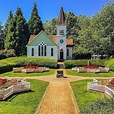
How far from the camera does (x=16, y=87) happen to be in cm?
1833

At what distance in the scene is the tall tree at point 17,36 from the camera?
67.0m

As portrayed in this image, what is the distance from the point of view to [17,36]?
221ft

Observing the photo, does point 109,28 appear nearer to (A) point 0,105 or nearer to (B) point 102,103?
(A) point 0,105

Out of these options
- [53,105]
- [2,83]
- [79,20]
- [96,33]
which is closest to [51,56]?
[96,33]

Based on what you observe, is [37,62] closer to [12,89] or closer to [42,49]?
[42,49]

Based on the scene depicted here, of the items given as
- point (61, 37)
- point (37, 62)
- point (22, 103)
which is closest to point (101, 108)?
point (22, 103)

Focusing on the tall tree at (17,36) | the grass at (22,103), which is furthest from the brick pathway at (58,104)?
the tall tree at (17,36)

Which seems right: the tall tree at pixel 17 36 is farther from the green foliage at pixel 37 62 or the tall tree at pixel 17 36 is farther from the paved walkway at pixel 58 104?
the paved walkway at pixel 58 104

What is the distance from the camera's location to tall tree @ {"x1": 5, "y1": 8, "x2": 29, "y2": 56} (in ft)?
220

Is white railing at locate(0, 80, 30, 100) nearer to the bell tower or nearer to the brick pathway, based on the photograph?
the brick pathway

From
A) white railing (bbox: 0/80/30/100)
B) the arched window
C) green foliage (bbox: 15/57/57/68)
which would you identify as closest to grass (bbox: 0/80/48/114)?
white railing (bbox: 0/80/30/100)

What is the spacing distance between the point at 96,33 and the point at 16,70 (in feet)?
81.3

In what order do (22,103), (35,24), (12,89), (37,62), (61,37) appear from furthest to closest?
(35,24) < (61,37) < (37,62) < (12,89) < (22,103)

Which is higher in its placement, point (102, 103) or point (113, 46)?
point (113, 46)
